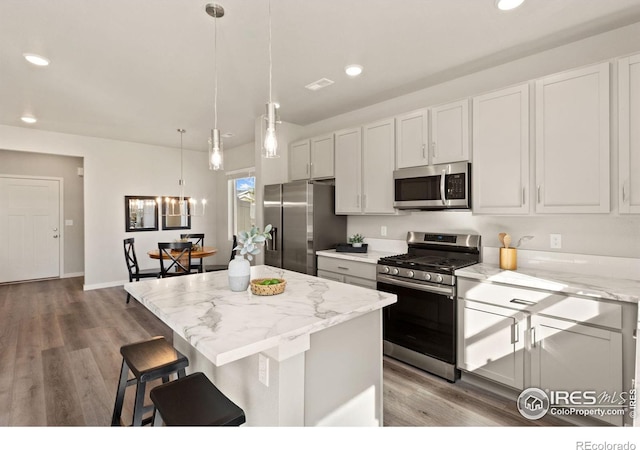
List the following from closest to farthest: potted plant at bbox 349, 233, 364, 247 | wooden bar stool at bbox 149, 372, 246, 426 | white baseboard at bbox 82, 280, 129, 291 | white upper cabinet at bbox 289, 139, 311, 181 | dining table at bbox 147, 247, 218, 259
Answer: wooden bar stool at bbox 149, 372, 246, 426, potted plant at bbox 349, 233, 364, 247, white upper cabinet at bbox 289, 139, 311, 181, dining table at bbox 147, 247, 218, 259, white baseboard at bbox 82, 280, 129, 291

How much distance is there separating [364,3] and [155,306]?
2169 mm

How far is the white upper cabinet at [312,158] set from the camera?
158 inches

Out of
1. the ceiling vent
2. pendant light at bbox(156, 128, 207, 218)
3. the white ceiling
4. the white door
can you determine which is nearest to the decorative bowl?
the white ceiling

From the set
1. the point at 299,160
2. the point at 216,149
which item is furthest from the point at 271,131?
the point at 299,160

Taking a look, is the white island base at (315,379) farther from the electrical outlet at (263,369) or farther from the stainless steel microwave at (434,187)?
the stainless steel microwave at (434,187)

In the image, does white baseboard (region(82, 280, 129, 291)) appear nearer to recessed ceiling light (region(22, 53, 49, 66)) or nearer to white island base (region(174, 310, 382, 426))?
recessed ceiling light (region(22, 53, 49, 66))

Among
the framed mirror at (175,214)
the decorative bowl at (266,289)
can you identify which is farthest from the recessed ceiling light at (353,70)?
the framed mirror at (175,214)

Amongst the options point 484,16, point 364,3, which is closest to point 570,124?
point 484,16

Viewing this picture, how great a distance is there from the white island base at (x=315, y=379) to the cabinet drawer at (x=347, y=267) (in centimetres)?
133

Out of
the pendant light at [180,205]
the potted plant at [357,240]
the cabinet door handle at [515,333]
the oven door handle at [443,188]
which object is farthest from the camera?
the pendant light at [180,205]

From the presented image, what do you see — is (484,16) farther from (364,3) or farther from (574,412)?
(574,412)

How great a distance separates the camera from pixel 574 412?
2.09 meters

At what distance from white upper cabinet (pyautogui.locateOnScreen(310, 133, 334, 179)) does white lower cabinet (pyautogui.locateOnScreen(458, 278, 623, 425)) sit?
81.8 inches

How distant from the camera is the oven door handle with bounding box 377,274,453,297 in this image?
264 cm
